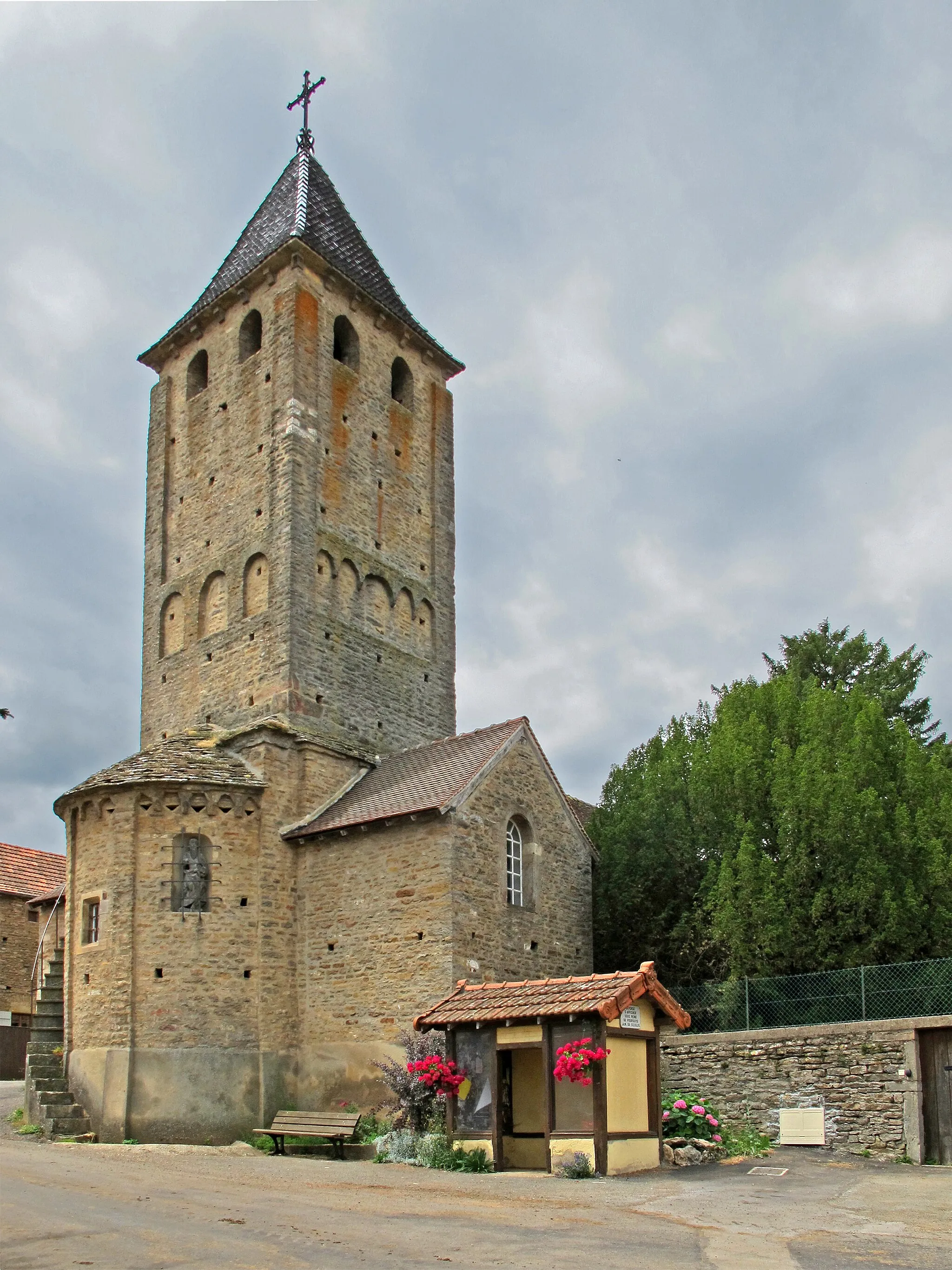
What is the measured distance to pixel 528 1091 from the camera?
17.9 metres

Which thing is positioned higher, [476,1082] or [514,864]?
[514,864]

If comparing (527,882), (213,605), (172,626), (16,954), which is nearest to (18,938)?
(16,954)

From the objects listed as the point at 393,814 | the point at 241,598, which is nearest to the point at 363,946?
the point at 393,814

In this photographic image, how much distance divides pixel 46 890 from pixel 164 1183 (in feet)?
70.8

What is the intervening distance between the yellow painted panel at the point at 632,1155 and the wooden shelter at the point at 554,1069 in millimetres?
17

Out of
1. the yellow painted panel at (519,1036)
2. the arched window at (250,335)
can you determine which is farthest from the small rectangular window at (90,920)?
the arched window at (250,335)

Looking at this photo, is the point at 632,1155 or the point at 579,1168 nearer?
the point at 579,1168

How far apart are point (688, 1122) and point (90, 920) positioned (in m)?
11.0

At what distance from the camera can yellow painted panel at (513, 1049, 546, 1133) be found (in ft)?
58.0

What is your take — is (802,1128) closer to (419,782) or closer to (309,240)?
(419,782)

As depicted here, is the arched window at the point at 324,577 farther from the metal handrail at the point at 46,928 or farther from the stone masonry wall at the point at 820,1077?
the stone masonry wall at the point at 820,1077

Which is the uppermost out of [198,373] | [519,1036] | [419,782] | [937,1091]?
[198,373]

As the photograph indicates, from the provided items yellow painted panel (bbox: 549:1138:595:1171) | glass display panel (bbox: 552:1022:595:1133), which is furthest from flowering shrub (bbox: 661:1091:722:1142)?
yellow painted panel (bbox: 549:1138:595:1171)

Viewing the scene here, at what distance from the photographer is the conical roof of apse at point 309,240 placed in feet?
94.1
